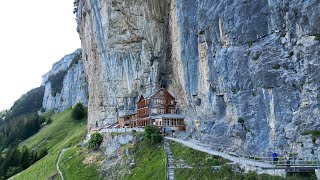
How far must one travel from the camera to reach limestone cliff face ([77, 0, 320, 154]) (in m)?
37.2

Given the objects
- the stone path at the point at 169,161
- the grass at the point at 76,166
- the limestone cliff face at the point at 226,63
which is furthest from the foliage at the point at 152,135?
the grass at the point at 76,166

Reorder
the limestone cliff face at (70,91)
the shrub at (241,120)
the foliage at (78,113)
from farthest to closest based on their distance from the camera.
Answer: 1. the limestone cliff face at (70,91)
2. the foliage at (78,113)
3. the shrub at (241,120)

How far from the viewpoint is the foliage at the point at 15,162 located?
280 feet

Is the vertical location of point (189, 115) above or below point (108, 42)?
below

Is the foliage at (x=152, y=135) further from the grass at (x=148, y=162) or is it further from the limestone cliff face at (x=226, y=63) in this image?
the limestone cliff face at (x=226, y=63)

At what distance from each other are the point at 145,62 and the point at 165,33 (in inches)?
348

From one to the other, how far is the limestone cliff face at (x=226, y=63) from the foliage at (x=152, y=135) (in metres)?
7.21

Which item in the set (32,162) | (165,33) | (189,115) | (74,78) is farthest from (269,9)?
(74,78)

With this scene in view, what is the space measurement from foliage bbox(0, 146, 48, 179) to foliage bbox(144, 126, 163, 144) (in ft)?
157

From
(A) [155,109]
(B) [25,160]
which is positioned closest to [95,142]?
(A) [155,109]

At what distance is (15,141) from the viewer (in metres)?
134

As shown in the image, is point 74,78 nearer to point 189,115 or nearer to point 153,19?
point 153,19

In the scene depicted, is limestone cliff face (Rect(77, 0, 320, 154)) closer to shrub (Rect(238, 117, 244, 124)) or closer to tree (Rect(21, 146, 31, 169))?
shrub (Rect(238, 117, 244, 124))

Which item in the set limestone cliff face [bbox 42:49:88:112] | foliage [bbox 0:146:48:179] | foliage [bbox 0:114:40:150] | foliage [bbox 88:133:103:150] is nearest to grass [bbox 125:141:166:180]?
foliage [bbox 88:133:103:150]
